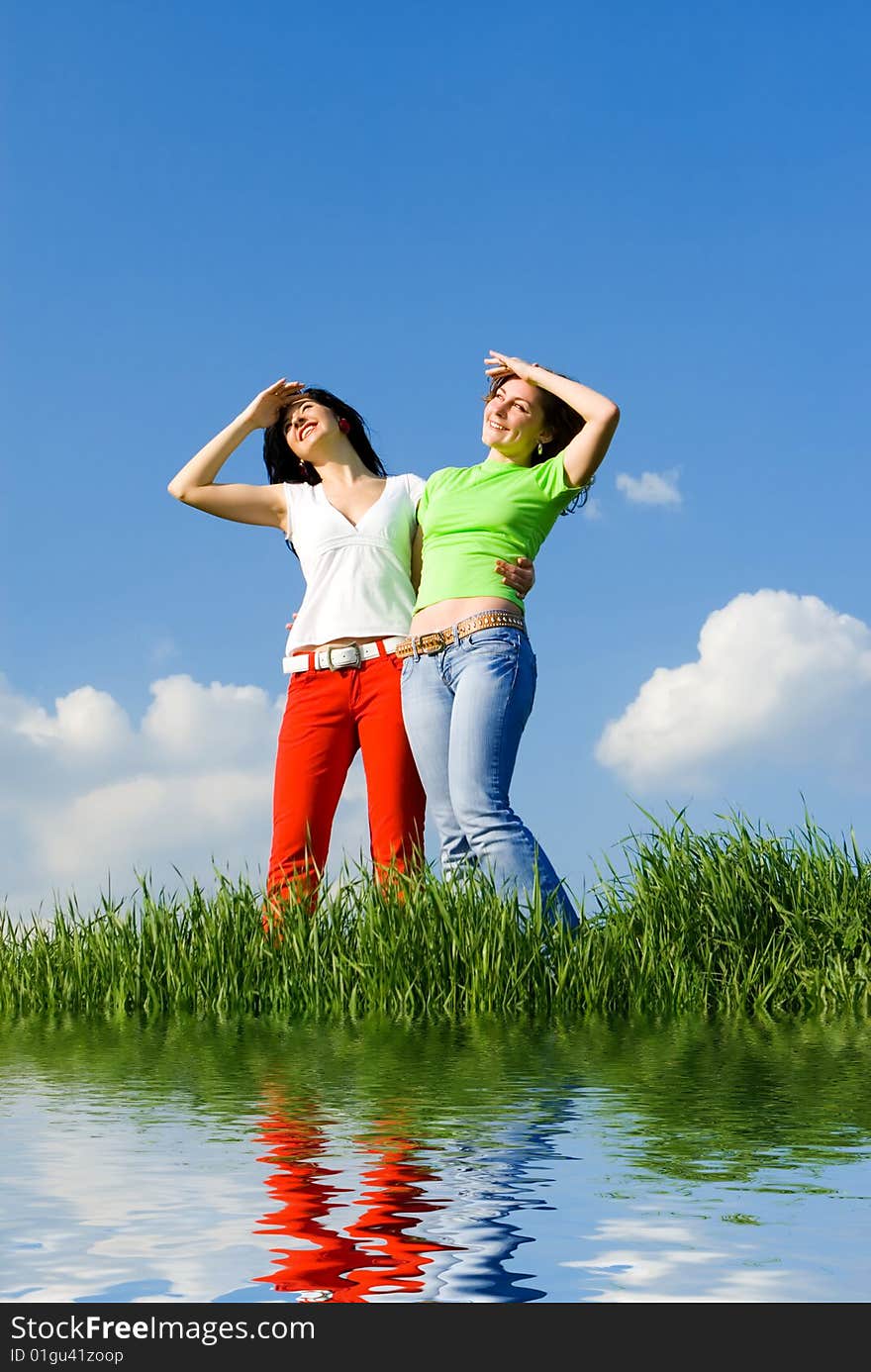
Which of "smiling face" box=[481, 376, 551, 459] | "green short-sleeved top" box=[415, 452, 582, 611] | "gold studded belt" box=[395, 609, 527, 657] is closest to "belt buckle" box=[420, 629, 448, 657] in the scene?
"gold studded belt" box=[395, 609, 527, 657]

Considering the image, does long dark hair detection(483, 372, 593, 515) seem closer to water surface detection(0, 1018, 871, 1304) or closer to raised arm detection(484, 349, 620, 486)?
raised arm detection(484, 349, 620, 486)

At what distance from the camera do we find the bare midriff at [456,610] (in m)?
5.00

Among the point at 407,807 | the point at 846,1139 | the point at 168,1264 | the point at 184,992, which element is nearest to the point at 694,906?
the point at 407,807

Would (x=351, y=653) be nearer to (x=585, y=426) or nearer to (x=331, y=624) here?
(x=331, y=624)

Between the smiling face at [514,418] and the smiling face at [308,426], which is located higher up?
the smiling face at [308,426]

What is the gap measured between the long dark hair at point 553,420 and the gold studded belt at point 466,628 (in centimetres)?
78

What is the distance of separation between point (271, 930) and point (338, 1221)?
126 inches

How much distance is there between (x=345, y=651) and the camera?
213 inches

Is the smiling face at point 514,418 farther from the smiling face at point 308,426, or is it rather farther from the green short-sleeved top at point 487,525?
the smiling face at point 308,426

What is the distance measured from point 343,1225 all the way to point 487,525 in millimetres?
3434

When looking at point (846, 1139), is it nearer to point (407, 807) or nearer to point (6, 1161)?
point (6, 1161)

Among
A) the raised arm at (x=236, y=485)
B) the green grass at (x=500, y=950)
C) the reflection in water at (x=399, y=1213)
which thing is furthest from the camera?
the raised arm at (x=236, y=485)

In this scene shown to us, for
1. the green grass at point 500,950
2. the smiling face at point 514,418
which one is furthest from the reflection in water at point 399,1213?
the smiling face at point 514,418
